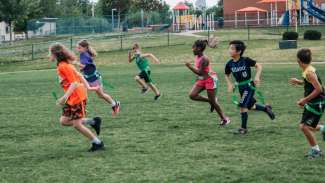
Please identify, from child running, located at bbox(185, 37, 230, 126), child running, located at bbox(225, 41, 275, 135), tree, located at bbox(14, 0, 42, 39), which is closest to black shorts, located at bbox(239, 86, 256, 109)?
child running, located at bbox(225, 41, 275, 135)

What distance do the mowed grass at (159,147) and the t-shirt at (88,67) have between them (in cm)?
89

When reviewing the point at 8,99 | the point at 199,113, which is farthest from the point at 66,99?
the point at 8,99

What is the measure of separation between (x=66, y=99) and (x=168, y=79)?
1545 cm

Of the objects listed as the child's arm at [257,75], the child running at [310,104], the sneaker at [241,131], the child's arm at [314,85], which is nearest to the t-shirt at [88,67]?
the sneaker at [241,131]

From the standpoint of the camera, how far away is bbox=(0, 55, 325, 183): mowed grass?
7691 millimetres

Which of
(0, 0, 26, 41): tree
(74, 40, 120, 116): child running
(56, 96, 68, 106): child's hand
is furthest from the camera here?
(0, 0, 26, 41): tree

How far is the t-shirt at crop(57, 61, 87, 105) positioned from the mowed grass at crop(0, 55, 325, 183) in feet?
2.77

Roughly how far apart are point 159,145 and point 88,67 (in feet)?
15.5

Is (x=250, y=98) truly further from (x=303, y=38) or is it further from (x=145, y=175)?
(x=303, y=38)

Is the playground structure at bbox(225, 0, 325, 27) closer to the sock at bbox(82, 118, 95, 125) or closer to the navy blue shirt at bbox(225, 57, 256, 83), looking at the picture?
the navy blue shirt at bbox(225, 57, 256, 83)

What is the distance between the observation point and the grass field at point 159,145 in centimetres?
770

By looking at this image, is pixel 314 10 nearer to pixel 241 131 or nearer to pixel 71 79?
pixel 241 131

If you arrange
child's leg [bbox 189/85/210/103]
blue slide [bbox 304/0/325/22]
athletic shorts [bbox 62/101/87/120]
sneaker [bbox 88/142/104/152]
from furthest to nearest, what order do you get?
blue slide [bbox 304/0/325/22]
child's leg [bbox 189/85/210/103]
sneaker [bbox 88/142/104/152]
athletic shorts [bbox 62/101/87/120]

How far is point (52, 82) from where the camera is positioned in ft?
82.3
